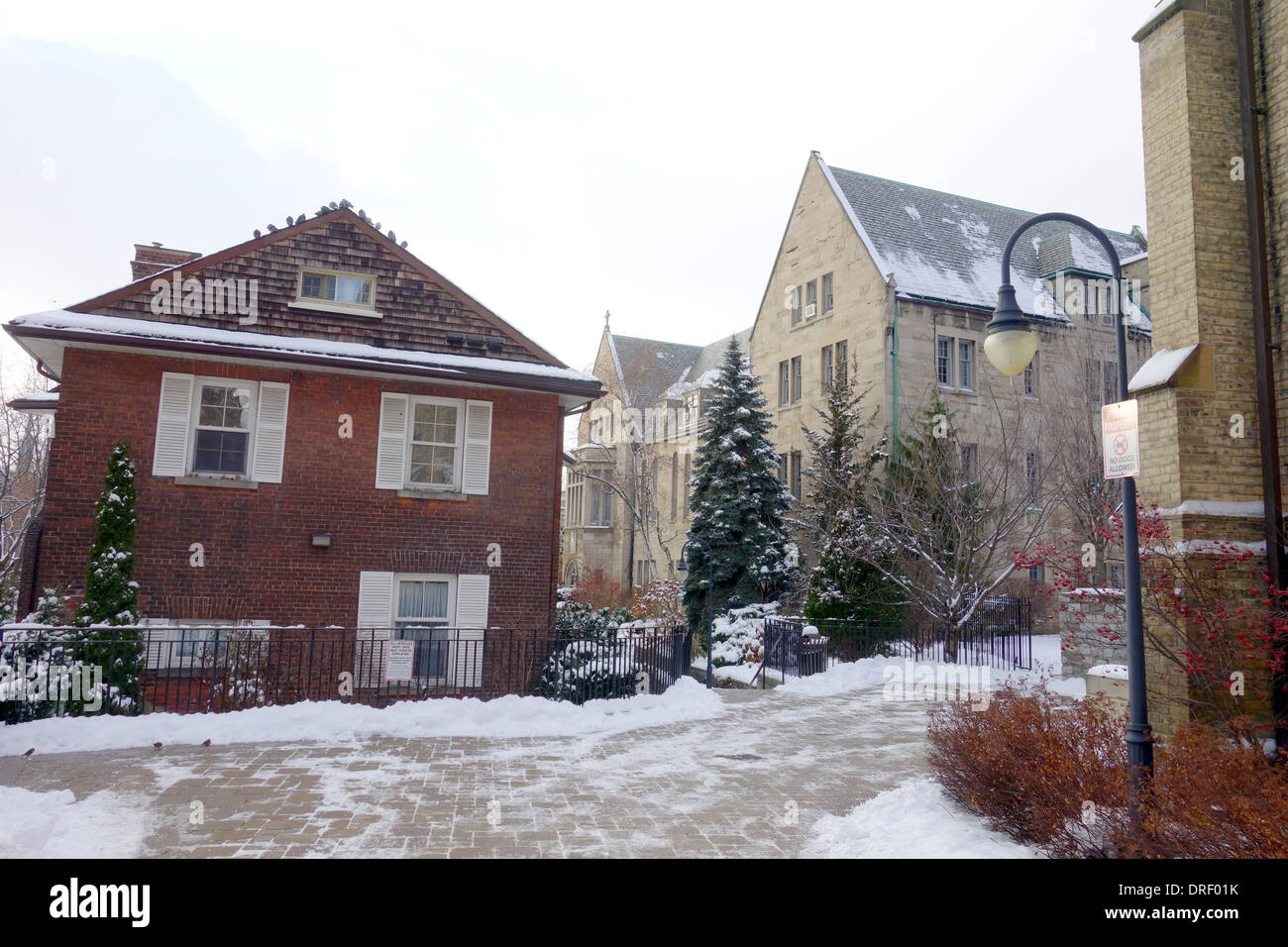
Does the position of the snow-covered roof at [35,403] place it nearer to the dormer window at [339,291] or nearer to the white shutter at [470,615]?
the dormer window at [339,291]

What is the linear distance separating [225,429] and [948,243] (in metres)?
26.5

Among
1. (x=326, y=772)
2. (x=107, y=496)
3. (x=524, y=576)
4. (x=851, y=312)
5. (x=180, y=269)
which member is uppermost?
(x=851, y=312)

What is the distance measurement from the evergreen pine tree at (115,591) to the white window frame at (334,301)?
416 cm

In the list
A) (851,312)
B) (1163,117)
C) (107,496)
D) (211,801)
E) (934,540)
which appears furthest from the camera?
(851,312)

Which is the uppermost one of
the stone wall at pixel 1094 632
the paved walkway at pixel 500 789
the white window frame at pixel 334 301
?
the white window frame at pixel 334 301

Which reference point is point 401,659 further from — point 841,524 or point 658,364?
point 658,364

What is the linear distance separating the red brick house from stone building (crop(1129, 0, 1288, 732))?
9.96 metres

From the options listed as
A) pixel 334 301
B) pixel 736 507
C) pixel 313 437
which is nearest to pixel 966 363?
pixel 736 507

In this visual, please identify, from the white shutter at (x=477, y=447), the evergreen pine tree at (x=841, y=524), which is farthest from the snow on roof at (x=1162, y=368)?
the evergreen pine tree at (x=841, y=524)

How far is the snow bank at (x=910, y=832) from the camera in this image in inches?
239

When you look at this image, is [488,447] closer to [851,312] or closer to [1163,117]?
[1163,117]

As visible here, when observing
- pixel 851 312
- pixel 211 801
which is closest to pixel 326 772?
pixel 211 801
